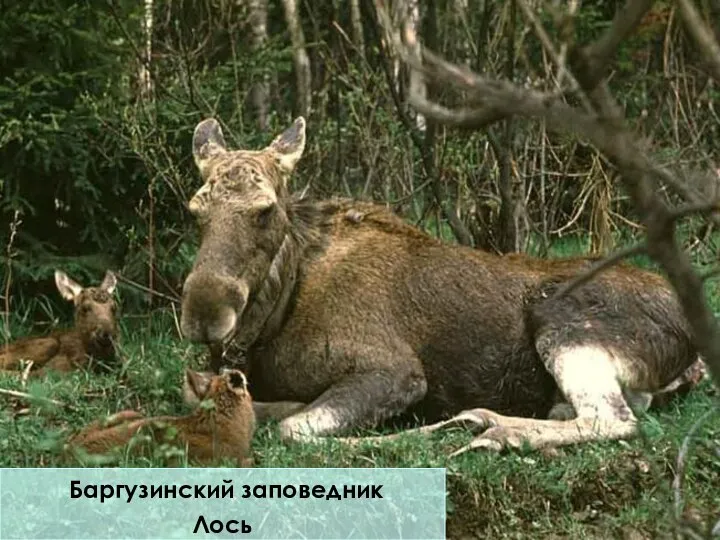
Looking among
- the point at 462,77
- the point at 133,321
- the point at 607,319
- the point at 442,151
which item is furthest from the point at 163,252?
the point at 462,77

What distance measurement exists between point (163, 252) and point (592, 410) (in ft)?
12.6

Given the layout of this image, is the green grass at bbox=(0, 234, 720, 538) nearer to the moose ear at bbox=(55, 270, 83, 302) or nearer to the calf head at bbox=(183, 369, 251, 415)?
the calf head at bbox=(183, 369, 251, 415)

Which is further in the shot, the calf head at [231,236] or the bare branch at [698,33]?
the calf head at [231,236]

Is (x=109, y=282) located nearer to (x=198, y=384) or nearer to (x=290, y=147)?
(x=290, y=147)

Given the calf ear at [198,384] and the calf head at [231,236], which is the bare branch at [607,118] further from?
the calf head at [231,236]

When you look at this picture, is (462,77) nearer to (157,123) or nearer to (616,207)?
(157,123)

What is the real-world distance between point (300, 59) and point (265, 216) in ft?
21.7

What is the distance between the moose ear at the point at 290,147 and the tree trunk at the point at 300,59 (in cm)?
310

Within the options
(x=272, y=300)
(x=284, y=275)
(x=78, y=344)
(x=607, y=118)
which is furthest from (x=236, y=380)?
(x=607, y=118)

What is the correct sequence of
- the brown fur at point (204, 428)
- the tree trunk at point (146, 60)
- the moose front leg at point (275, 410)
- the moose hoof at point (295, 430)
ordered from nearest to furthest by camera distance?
the brown fur at point (204, 428) → the moose hoof at point (295, 430) → the moose front leg at point (275, 410) → the tree trunk at point (146, 60)

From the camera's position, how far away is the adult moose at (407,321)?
26.4 feet

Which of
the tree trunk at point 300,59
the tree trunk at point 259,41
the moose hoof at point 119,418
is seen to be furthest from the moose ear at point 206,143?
the tree trunk at point 259,41

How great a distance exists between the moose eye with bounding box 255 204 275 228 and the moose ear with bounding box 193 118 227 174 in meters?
0.59

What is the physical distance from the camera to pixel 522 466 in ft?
24.0
